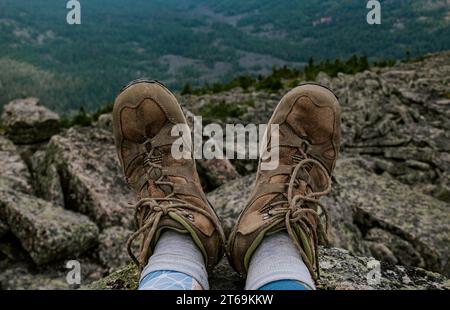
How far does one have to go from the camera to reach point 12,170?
8.92 meters

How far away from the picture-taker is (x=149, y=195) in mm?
4250

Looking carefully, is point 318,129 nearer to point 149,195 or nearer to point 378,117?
point 149,195

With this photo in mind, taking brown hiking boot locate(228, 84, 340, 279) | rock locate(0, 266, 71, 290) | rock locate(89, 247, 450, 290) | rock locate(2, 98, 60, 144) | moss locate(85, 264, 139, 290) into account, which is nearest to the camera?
brown hiking boot locate(228, 84, 340, 279)

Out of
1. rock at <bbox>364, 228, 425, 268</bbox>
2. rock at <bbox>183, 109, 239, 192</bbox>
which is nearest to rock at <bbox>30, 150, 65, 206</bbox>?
rock at <bbox>183, 109, 239, 192</bbox>

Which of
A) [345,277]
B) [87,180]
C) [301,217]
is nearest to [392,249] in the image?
[345,277]

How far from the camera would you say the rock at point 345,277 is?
12.4 feet

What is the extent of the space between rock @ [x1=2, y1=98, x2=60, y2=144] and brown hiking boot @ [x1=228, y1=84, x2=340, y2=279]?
7.98 m

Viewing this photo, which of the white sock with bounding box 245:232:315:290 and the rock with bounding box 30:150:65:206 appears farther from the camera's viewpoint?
the rock with bounding box 30:150:65:206

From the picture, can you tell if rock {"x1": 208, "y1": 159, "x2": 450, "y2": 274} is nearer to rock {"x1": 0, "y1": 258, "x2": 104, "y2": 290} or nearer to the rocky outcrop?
the rocky outcrop

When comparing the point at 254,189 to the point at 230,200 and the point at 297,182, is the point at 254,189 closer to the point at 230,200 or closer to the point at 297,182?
the point at 297,182

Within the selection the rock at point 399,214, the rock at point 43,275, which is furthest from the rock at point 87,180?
the rock at point 399,214

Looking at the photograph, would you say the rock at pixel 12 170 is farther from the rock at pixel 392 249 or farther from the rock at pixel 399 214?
the rock at pixel 392 249

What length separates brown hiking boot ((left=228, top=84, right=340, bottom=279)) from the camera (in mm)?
3564

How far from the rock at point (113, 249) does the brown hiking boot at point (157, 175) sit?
279cm
